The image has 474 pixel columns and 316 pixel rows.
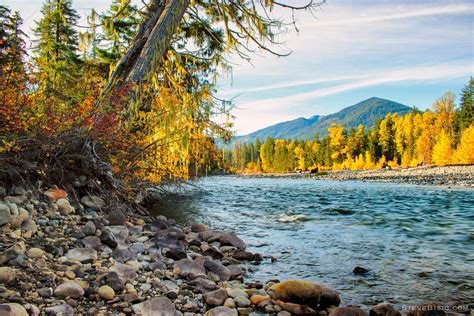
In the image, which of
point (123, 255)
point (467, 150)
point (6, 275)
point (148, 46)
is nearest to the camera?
A: point (6, 275)

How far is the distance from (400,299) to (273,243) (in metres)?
2.92

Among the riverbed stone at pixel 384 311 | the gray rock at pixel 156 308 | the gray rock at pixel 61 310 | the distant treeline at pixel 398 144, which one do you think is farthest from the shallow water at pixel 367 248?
the distant treeline at pixel 398 144

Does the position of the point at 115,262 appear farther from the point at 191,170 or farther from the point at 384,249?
the point at 191,170

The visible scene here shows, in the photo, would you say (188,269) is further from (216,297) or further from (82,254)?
(82,254)

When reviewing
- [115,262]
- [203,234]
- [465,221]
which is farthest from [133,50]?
[465,221]

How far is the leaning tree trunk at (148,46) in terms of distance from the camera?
22.7ft

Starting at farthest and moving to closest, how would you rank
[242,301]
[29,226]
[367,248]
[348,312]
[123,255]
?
[367,248] < [123,255] < [29,226] < [242,301] < [348,312]

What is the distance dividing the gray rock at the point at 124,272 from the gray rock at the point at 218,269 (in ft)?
3.46

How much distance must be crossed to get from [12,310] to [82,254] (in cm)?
139

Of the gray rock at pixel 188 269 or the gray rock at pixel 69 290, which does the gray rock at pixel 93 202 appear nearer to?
the gray rock at pixel 188 269

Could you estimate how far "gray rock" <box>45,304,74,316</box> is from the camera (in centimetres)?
251

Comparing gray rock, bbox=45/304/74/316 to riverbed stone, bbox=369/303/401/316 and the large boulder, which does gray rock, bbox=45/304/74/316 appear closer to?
the large boulder

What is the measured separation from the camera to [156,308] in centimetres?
286

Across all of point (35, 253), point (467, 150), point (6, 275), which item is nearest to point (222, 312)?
point (6, 275)
